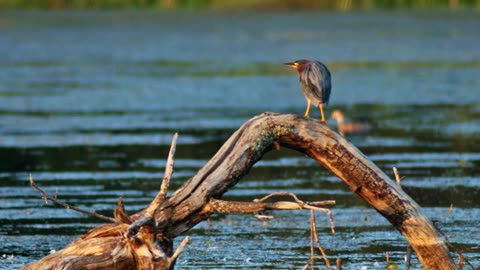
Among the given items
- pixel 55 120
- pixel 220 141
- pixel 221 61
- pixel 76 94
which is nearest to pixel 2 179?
pixel 220 141

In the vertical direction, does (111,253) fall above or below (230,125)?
below

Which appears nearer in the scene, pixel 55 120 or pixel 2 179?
pixel 2 179

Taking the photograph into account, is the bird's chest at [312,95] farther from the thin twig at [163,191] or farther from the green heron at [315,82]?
the thin twig at [163,191]

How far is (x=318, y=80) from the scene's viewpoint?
27.9 feet

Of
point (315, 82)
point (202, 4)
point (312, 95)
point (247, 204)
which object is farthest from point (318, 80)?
point (202, 4)

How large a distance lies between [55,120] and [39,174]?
18.6ft

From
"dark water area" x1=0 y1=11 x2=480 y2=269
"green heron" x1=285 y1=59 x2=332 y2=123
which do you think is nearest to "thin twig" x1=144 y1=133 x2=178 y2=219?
"green heron" x1=285 y1=59 x2=332 y2=123

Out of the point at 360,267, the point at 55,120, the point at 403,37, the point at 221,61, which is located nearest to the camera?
the point at 360,267

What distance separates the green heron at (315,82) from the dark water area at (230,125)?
1324 millimetres

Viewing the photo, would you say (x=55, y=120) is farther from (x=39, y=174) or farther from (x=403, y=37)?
(x=403, y=37)

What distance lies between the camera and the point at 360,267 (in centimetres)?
886

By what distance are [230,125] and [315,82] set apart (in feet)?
31.5

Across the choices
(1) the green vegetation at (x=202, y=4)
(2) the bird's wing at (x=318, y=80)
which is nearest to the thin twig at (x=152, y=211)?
(2) the bird's wing at (x=318, y=80)

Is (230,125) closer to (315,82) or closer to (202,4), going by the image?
(315,82)
